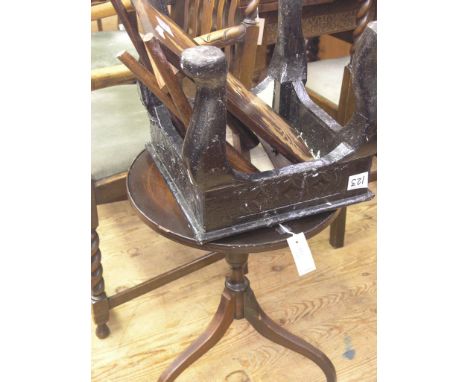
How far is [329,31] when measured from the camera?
1.73m

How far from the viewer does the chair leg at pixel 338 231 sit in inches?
65.5

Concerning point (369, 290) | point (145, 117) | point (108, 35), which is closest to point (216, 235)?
point (145, 117)

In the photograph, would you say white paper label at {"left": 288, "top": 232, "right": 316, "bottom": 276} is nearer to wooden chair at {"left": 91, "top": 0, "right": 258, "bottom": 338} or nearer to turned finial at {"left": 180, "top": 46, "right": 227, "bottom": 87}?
turned finial at {"left": 180, "top": 46, "right": 227, "bottom": 87}

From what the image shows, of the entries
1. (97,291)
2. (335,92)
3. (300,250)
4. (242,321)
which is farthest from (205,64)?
(335,92)

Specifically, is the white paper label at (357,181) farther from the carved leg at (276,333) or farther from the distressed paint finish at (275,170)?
the carved leg at (276,333)

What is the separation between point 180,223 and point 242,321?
688 mm

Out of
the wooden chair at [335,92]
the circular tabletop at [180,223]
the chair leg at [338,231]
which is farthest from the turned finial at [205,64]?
the chair leg at [338,231]

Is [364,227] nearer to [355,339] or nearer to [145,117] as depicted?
→ [355,339]

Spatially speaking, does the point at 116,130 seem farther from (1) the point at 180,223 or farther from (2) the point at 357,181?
(2) the point at 357,181

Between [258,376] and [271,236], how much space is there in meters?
0.60

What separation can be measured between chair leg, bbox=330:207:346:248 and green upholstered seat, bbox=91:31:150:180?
28.5 inches

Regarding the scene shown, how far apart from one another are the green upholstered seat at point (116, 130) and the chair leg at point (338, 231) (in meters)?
0.72

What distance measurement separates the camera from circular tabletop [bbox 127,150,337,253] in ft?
2.81

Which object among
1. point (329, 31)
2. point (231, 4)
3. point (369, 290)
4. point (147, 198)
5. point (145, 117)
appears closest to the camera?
point (147, 198)
